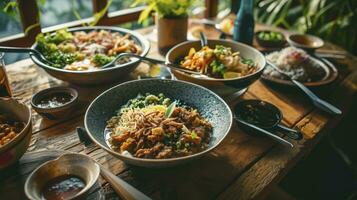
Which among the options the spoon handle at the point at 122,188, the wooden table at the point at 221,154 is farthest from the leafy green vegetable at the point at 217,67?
the spoon handle at the point at 122,188

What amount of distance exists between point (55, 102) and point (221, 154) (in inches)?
36.2

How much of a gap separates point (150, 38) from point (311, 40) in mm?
1294

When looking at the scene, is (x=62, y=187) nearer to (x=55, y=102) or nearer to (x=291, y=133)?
(x=55, y=102)

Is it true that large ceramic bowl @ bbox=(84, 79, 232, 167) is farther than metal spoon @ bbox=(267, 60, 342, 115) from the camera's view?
No

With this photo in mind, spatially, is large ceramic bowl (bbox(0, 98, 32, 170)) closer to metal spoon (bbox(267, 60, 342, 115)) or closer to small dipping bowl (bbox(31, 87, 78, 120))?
small dipping bowl (bbox(31, 87, 78, 120))

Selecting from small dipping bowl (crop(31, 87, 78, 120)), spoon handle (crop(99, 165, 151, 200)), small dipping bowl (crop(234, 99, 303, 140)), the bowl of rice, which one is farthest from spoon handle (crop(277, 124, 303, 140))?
small dipping bowl (crop(31, 87, 78, 120))

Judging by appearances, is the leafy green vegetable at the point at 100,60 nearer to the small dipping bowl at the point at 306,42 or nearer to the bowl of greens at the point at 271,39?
the bowl of greens at the point at 271,39

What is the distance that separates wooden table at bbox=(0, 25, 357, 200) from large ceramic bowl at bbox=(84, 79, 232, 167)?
0.12 meters

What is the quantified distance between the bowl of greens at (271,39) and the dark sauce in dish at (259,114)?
920 millimetres

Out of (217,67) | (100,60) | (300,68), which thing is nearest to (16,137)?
(100,60)

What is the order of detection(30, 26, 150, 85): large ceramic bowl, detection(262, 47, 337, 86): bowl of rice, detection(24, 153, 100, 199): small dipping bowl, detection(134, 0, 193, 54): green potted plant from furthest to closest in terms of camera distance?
detection(134, 0, 193, 54): green potted plant → detection(262, 47, 337, 86): bowl of rice → detection(30, 26, 150, 85): large ceramic bowl → detection(24, 153, 100, 199): small dipping bowl

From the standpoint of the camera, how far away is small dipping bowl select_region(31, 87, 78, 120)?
5.35 ft

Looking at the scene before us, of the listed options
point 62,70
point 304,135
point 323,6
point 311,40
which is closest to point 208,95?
point 304,135

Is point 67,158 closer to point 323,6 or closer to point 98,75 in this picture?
point 98,75
